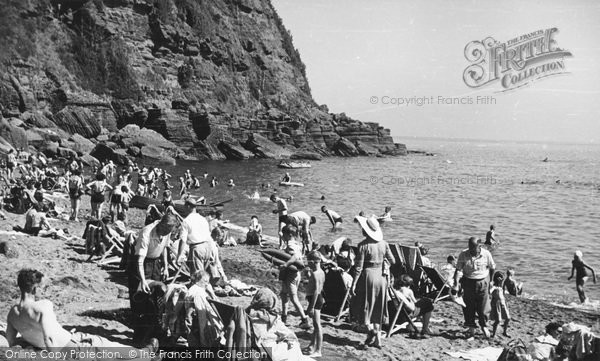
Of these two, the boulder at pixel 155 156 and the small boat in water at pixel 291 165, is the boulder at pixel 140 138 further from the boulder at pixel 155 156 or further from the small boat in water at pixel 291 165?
the small boat in water at pixel 291 165

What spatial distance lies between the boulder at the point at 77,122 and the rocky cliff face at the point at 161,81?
4.4 inches

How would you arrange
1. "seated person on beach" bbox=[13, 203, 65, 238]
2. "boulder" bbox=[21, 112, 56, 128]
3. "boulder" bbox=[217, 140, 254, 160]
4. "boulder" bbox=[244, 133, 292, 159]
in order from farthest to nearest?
"boulder" bbox=[244, 133, 292, 159] → "boulder" bbox=[217, 140, 254, 160] → "boulder" bbox=[21, 112, 56, 128] → "seated person on beach" bbox=[13, 203, 65, 238]

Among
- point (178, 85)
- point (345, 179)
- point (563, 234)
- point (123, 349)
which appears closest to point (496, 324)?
point (123, 349)

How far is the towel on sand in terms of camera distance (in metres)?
8.45

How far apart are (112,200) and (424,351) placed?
11803 millimetres

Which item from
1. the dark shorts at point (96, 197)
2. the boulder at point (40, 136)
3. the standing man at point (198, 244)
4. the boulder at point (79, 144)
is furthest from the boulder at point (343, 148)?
the standing man at point (198, 244)

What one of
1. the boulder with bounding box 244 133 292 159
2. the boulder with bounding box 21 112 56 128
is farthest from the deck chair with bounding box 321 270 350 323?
the boulder with bounding box 244 133 292 159

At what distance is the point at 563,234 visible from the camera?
2814 centimetres

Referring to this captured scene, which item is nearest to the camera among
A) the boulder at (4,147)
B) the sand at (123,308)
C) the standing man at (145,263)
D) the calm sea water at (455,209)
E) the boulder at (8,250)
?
the standing man at (145,263)

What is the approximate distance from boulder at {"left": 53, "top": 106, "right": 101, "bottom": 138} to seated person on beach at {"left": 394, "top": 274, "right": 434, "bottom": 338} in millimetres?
57628

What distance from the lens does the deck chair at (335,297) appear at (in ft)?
31.4

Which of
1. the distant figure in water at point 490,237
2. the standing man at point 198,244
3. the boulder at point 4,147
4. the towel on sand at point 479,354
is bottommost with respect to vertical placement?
the towel on sand at point 479,354

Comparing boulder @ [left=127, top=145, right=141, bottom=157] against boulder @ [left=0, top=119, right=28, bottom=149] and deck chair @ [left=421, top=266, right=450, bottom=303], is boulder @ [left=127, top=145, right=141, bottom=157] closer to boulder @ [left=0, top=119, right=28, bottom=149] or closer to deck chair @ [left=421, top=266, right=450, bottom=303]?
boulder @ [left=0, top=119, right=28, bottom=149]

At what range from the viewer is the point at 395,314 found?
9.01 m
